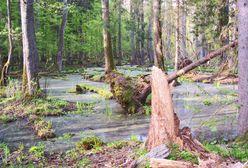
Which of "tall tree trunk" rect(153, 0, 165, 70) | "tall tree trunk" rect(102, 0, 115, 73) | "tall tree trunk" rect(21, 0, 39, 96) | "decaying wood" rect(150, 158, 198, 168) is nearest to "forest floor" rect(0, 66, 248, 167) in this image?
"decaying wood" rect(150, 158, 198, 168)

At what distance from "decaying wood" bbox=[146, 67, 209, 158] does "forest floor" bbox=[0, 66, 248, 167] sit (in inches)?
13.3

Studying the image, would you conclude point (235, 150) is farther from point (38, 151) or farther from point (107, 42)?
point (107, 42)

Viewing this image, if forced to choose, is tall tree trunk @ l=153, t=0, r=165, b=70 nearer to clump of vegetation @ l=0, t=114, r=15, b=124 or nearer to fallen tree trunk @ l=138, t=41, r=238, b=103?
clump of vegetation @ l=0, t=114, r=15, b=124

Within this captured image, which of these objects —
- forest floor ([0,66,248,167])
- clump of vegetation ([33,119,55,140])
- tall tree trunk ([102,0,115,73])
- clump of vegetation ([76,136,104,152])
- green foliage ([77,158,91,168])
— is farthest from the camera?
tall tree trunk ([102,0,115,73])

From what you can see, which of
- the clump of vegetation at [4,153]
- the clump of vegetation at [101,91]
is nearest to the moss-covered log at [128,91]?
the clump of vegetation at [101,91]

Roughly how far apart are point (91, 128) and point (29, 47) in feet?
16.7

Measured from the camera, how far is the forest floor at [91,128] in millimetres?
7055

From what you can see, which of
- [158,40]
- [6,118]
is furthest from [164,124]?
[158,40]

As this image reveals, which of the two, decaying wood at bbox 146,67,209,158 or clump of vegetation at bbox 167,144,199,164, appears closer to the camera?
clump of vegetation at bbox 167,144,199,164

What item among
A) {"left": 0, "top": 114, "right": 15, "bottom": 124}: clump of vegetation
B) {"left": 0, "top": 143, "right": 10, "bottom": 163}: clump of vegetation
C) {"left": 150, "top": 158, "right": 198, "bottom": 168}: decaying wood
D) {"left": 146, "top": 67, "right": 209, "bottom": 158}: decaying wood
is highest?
{"left": 146, "top": 67, "right": 209, "bottom": 158}: decaying wood

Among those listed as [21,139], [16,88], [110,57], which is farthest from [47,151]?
[110,57]

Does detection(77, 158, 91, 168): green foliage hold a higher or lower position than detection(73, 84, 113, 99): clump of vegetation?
lower

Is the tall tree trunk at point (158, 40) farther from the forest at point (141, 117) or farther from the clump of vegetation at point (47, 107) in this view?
the clump of vegetation at point (47, 107)

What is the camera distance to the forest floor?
278 inches
